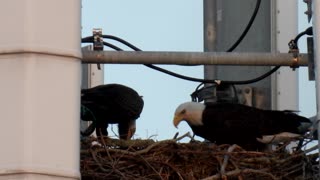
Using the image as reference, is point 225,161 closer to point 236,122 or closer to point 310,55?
point 310,55

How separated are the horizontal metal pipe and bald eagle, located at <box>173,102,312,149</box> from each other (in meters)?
1.35

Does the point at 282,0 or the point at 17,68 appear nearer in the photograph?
the point at 17,68

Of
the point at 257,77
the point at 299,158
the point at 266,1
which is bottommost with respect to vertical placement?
the point at 299,158

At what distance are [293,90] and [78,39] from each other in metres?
4.13

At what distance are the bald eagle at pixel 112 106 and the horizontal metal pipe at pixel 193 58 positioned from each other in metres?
1.87

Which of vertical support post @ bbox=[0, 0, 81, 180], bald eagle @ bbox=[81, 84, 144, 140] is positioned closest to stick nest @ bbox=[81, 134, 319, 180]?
bald eagle @ bbox=[81, 84, 144, 140]

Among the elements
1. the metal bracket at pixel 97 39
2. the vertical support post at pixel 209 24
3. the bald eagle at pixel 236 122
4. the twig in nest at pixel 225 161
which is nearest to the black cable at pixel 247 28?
the vertical support post at pixel 209 24

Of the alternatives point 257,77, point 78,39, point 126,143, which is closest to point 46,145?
point 78,39

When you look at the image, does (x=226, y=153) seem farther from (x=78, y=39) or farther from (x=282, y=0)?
(x=78, y=39)

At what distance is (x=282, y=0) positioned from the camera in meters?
8.61

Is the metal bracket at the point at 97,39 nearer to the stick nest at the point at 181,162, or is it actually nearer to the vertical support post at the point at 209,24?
the stick nest at the point at 181,162

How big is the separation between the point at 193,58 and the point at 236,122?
1777 millimetres

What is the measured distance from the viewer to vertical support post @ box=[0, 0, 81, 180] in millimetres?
4426

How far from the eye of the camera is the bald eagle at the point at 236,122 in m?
8.14
